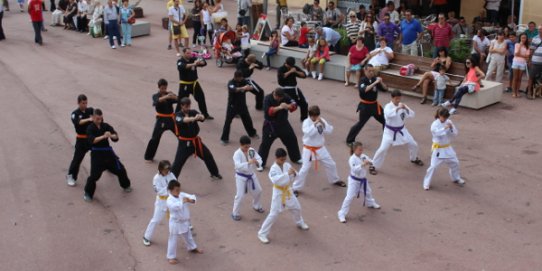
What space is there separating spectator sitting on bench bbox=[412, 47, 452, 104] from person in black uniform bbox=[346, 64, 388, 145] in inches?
124

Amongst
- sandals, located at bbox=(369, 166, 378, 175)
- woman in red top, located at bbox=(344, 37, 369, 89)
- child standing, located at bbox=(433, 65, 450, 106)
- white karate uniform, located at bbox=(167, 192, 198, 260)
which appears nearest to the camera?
white karate uniform, located at bbox=(167, 192, 198, 260)

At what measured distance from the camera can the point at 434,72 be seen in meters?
16.0

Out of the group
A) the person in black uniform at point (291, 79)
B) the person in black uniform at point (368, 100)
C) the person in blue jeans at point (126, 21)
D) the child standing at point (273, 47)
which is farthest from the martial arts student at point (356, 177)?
the person in blue jeans at point (126, 21)

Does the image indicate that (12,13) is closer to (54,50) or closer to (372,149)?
(54,50)

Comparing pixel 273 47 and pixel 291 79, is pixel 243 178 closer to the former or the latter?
pixel 291 79

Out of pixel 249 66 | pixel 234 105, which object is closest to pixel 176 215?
pixel 234 105

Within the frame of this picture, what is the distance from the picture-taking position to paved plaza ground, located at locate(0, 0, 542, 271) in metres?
9.40

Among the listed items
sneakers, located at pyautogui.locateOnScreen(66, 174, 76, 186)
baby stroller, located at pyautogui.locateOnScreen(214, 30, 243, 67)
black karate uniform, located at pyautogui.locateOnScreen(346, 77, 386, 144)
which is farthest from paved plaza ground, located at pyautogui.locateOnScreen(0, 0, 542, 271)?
baby stroller, located at pyautogui.locateOnScreen(214, 30, 243, 67)

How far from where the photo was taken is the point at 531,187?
445 inches

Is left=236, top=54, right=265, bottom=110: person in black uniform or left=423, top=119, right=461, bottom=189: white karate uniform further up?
left=236, top=54, right=265, bottom=110: person in black uniform

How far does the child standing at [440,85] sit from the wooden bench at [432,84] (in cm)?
15

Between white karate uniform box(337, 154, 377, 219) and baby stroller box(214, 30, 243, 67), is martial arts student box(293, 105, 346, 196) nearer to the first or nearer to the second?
white karate uniform box(337, 154, 377, 219)

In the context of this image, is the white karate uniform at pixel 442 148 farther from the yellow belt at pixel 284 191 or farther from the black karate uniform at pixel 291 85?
the black karate uniform at pixel 291 85

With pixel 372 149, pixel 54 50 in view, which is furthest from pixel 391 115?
pixel 54 50
